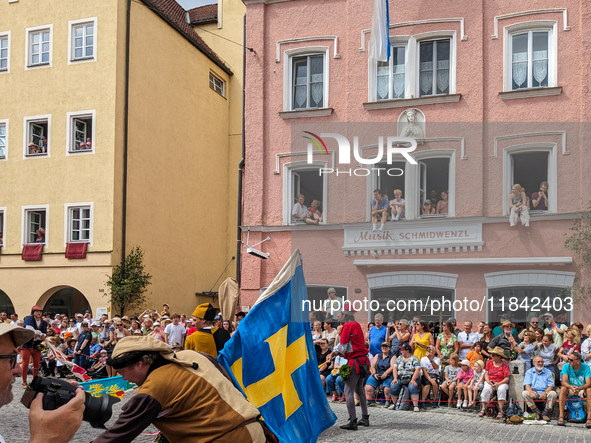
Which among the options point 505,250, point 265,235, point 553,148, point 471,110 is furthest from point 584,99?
point 265,235

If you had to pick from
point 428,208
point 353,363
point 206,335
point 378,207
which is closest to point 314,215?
point 378,207

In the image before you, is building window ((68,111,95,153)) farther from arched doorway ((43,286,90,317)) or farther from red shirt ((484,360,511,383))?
red shirt ((484,360,511,383))

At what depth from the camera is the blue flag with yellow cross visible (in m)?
6.70

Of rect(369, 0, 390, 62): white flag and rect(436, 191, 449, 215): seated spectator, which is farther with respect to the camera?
rect(369, 0, 390, 62): white flag

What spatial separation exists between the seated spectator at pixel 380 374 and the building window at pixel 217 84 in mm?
18511

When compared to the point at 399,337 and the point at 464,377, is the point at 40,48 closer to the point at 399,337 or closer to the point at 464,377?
the point at 399,337

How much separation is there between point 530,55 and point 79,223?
15.3 m

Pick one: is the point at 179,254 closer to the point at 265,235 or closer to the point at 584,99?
the point at 265,235

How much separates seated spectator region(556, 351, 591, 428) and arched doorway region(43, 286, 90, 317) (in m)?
17.0

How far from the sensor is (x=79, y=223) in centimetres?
2384

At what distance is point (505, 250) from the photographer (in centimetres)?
1664

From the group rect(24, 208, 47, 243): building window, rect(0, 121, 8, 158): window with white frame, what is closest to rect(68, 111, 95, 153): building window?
rect(24, 208, 47, 243): building window

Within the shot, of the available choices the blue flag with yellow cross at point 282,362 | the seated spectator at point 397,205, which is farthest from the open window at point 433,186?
the blue flag with yellow cross at point 282,362

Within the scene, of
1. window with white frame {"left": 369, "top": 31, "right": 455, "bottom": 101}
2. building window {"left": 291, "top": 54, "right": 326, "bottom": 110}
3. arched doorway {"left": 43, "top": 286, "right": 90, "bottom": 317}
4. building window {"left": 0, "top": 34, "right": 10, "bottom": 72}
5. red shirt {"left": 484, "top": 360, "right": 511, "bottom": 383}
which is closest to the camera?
red shirt {"left": 484, "top": 360, "right": 511, "bottom": 383}
